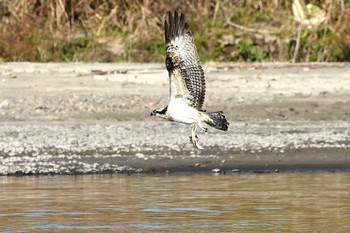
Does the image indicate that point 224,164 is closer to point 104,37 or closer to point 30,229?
point 30,229

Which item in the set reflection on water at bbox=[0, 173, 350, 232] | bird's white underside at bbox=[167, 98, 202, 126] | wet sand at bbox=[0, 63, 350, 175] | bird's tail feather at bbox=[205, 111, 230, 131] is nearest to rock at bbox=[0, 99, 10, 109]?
wet sand at bbox=[0, 63, 350, 175]

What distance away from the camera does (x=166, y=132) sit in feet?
54.4

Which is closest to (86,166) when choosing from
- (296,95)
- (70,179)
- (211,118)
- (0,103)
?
(70,179)

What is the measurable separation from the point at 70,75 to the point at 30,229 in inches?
357

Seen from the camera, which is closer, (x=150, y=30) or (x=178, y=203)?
(x=178, y=203)

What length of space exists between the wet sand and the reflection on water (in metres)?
0.60

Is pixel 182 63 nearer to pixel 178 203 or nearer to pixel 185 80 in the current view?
pixel 185 80

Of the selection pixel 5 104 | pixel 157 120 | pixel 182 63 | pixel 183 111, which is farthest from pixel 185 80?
pixel 5 104

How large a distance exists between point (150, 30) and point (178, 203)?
Answer: 1026 centimetres

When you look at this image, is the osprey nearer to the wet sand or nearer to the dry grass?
the wet sand


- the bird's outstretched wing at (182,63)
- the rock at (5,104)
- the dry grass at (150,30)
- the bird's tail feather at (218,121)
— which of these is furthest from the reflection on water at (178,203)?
the dry grass at (150,30)

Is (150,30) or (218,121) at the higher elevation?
(218,121)

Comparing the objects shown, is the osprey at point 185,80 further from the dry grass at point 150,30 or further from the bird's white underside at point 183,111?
the dry grass at point 150,30

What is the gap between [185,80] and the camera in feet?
39.0
